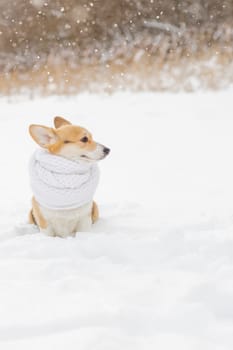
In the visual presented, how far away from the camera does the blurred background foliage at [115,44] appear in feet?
29.8

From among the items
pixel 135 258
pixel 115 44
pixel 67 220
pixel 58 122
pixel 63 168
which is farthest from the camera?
pixel 115 44

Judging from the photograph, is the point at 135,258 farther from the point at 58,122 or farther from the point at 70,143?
the point at 58,122

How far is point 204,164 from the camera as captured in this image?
5.78 meters

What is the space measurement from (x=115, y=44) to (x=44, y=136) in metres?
6.86

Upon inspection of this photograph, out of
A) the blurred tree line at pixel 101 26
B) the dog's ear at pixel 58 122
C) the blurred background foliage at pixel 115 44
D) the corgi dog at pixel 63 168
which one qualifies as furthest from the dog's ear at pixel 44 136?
the blurred tree line at pixel 101 26

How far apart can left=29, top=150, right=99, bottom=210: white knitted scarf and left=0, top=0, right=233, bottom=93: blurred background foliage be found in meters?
5.15

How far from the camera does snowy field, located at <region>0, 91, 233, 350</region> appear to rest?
2.43 meters

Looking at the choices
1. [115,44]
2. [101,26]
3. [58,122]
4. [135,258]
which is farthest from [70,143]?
[101,26]

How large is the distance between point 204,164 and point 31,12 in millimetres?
6515

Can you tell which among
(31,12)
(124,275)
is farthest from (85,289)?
(31,12)

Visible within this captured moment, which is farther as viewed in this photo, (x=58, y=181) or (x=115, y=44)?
(x=115, y=44)

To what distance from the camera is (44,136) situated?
3691mm

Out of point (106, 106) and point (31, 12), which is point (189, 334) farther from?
point (31, 12)

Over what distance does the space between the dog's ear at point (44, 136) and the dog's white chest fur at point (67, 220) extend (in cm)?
42
